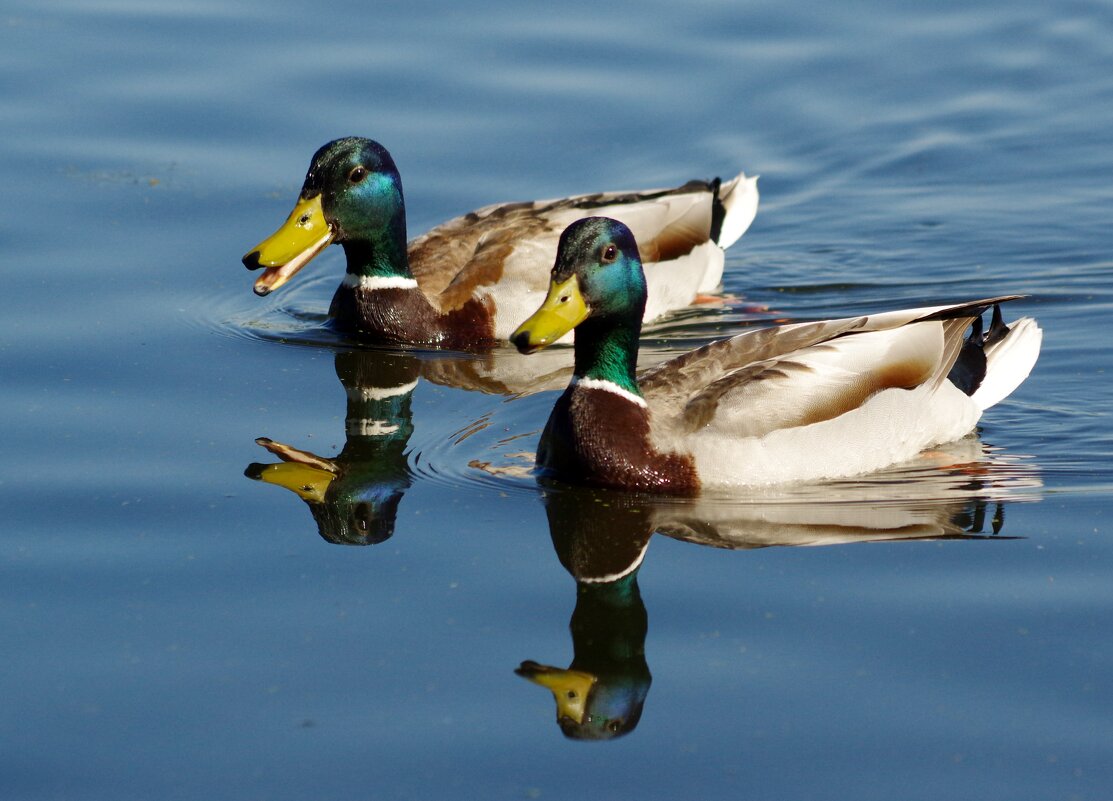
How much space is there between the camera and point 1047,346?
10.0 meters

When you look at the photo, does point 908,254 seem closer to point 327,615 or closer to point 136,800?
point 327,615

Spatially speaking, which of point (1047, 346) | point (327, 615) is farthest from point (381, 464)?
point (1047, 346)

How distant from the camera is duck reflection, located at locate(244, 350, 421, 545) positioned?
25.6 feet

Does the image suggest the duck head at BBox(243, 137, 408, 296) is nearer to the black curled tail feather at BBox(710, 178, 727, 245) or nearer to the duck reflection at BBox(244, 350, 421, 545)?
the duck reflection at BBox(244, 350, 421, 545)

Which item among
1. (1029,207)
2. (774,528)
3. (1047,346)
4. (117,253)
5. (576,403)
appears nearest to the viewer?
(774,528)

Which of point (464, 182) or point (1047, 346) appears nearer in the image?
point (1047, 346)

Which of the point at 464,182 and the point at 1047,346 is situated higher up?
the point at 464,182

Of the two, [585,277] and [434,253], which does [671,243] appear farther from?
[585,277]

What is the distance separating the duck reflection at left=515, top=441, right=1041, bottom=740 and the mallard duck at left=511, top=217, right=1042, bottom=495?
0.15m

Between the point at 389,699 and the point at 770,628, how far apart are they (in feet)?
4.68

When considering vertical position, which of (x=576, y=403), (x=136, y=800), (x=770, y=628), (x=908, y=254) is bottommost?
(x=136, y=800)

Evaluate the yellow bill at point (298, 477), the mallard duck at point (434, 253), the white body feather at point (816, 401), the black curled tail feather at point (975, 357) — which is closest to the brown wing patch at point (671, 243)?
the mallard duck at point (434, 253)

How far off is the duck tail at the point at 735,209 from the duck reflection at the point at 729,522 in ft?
12.3

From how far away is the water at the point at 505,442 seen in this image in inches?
233
